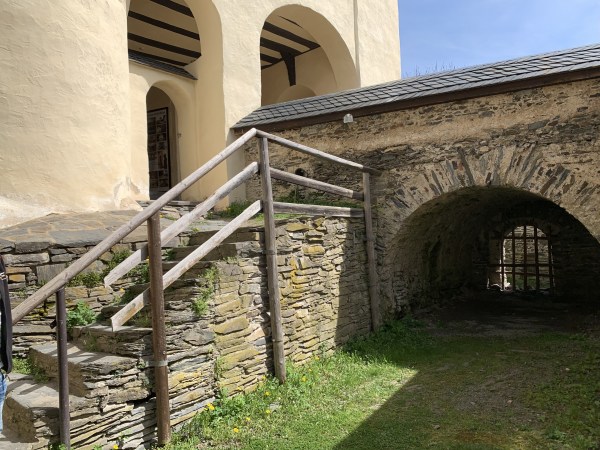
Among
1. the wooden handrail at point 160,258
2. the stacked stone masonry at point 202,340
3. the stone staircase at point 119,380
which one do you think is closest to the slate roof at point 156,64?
the wooden handrail at point 160,258

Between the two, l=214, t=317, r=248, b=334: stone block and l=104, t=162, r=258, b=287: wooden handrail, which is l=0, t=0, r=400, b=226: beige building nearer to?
l=104, t=162, r=258, b=287: wooden handrail

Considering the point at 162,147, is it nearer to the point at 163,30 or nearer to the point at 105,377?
the point at 163,30

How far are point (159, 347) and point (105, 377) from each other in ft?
1.35

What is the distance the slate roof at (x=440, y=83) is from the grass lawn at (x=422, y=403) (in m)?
3.24

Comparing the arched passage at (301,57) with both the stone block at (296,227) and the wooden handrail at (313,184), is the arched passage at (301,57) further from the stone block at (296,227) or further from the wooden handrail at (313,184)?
the stone block at (296,227)

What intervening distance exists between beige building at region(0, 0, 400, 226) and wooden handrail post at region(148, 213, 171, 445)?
2.66 metres

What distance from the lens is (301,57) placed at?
12.6 m

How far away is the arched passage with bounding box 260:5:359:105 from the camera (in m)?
11.0

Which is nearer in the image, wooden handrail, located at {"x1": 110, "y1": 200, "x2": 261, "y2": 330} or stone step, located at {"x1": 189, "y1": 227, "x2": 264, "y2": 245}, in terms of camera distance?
wooden handrail, located at {"x1": 110, "y1": 200, "x2": 261, "y2": 330}

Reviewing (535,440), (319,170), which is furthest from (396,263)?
(535,440)

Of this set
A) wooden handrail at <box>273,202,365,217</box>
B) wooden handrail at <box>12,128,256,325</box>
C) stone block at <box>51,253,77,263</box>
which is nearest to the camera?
wooden handrail at <box>12,128,256,325</box>

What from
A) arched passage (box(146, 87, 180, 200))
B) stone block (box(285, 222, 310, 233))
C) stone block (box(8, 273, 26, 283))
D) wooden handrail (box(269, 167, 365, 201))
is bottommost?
stone block (box(8, 273, 26, 283))

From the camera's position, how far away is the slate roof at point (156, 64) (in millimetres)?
7812

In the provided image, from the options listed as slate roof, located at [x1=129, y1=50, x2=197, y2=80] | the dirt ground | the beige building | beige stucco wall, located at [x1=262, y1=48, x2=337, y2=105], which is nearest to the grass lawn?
the dirt ground
